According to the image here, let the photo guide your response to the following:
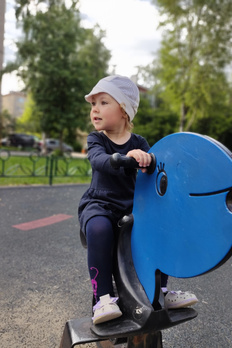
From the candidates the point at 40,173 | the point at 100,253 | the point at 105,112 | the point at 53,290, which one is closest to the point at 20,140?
the point at 40,173

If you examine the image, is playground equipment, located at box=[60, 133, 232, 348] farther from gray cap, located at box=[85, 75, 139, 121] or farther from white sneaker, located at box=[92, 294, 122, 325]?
gray cap, located at box=[85, 75, 139, 121]

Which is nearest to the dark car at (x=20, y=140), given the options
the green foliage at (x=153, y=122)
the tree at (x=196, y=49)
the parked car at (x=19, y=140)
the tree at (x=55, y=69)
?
the parked car at (x=19, y=140)

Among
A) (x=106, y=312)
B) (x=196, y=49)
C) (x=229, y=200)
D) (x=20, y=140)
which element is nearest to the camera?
(x=229, y=200)

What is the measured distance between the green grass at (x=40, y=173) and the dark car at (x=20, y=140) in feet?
49.9

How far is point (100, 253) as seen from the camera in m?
1.25

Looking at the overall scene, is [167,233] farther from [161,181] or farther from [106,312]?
[106,312]

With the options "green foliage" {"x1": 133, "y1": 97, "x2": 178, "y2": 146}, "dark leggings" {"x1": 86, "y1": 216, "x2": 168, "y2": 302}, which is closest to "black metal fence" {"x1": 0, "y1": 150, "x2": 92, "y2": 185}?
"dark leggings" {"x1": 86, "y1": 216, "x2": 168, "y2": 302}

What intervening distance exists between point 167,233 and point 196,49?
17595 mm

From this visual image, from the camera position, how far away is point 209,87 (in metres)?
16.5

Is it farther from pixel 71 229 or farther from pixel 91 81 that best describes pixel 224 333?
pixel 91 81

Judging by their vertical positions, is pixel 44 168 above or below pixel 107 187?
below

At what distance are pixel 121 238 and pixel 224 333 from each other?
104 centimetres

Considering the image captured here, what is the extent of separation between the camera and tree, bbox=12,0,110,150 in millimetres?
16984

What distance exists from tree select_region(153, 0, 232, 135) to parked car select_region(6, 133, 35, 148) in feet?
37.3
